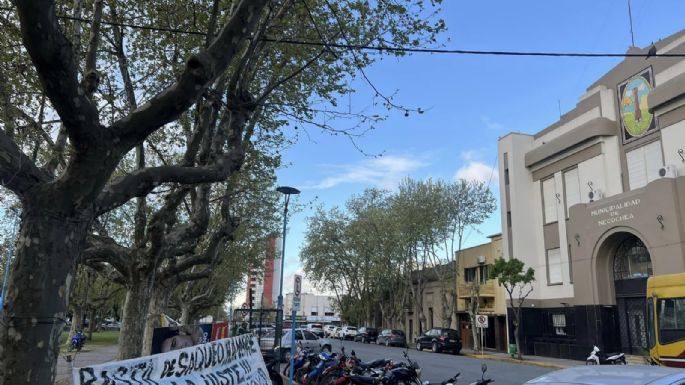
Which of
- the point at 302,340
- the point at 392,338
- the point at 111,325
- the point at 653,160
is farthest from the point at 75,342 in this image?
the point at 111,325

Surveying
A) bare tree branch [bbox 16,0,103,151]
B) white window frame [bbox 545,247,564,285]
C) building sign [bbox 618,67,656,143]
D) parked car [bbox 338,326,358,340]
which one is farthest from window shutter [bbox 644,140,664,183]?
parked car [bbox 338,326,358,340]

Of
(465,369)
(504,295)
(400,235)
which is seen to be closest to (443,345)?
(504,295)

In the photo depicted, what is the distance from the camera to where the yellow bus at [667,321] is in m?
12.6

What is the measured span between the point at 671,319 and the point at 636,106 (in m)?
16.9

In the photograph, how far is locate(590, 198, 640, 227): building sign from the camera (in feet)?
81.3

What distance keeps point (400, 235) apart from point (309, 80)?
2911 centimetres

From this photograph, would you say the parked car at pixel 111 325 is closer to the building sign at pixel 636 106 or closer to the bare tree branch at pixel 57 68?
the building sign at pixel 636 106

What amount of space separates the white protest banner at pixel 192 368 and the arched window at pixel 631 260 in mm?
21752

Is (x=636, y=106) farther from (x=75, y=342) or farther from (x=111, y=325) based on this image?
(x=111, y=325)

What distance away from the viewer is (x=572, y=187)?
1207 inches

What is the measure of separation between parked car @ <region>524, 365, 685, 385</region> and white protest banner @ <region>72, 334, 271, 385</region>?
4.47m

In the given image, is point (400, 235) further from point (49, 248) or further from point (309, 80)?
point (49, 248)

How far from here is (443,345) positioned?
33.8 meters

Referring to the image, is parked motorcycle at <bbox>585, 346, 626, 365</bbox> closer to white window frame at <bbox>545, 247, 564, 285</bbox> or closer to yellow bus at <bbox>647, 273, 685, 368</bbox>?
yellow bus at <bbox>647, 273, 685, 368</bbox>
